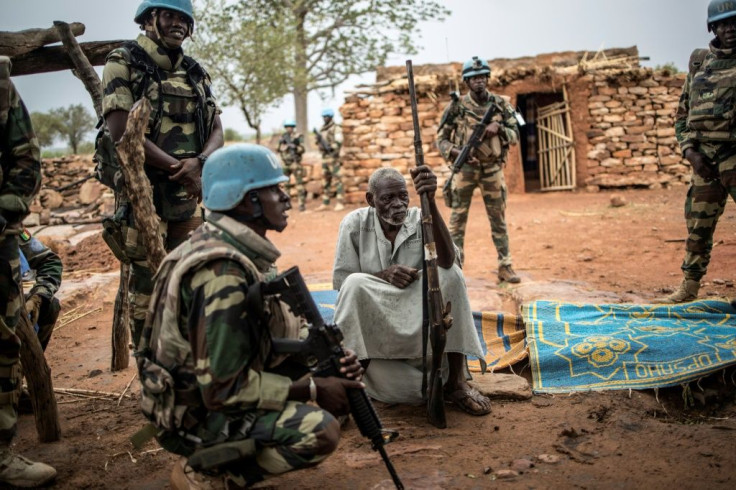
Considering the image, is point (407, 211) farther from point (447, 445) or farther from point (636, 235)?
point (636, 235)

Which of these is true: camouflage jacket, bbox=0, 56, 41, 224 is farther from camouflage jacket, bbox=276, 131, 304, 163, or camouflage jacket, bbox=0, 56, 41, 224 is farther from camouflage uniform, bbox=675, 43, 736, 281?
camouflage jacket, bbox=276, 131, 304, 163

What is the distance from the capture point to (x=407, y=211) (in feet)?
11.5

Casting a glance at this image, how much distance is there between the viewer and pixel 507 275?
638 cm

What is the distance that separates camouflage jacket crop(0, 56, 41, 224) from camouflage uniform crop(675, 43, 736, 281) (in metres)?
4.52

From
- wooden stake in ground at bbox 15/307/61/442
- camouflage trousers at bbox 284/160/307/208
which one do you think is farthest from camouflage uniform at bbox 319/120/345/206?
wooden stake in ground at bbox 15/307/61/442

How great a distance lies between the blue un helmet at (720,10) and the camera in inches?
166

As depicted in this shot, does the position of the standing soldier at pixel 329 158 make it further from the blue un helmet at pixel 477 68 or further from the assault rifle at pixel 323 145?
the blue un helmet at pixel 477 68

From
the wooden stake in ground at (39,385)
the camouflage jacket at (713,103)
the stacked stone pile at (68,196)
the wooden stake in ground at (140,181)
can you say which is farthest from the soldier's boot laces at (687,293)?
the stacked stone pile at (68,196)

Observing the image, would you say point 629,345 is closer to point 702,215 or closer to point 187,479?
point 702,215

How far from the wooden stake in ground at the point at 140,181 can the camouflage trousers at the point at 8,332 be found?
2.24ft

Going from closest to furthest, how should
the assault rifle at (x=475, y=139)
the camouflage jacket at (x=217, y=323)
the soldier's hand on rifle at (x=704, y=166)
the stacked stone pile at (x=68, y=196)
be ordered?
the camouflage jacket at (x=217, y=323), the soldier's hand on rifle at (x=704, y=166), the assault rifle at (x=475, y=139), the stacked stone pile at (x=68, y=196)

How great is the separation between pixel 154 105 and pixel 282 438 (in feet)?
7.52

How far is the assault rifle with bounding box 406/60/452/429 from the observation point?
310cm

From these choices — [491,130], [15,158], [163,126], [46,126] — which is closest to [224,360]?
[15,158]
